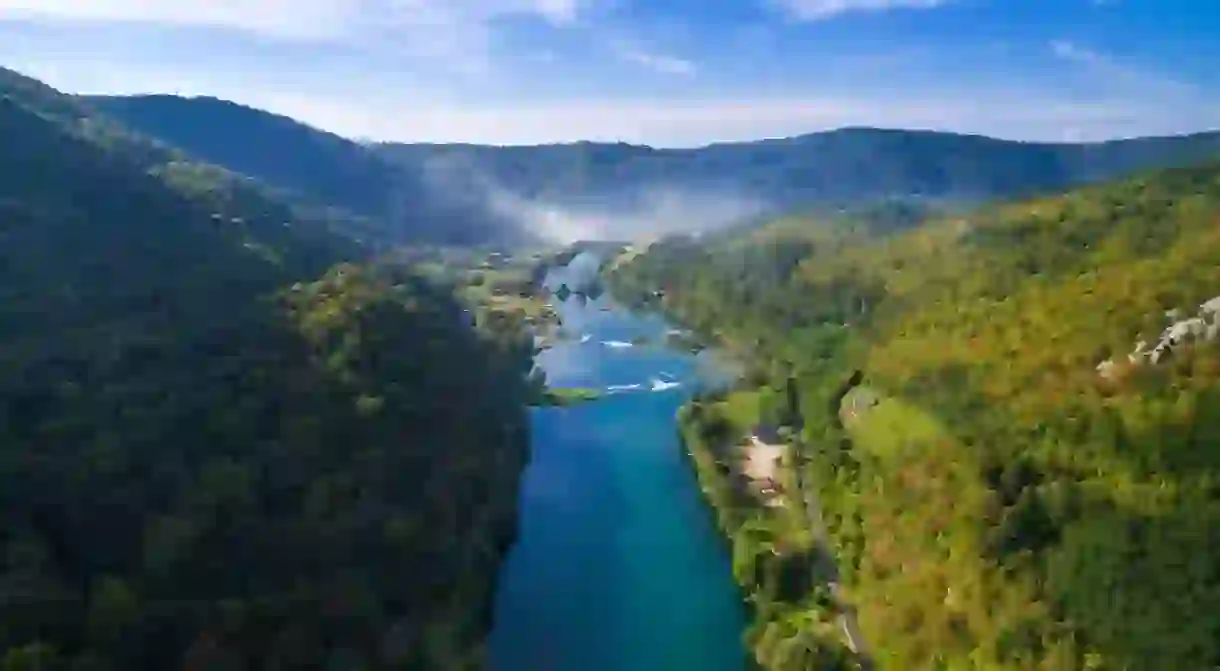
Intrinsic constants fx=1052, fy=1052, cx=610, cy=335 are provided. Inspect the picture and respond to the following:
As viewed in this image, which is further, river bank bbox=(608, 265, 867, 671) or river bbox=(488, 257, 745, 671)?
river bbox=(488, 257, 745, 671)

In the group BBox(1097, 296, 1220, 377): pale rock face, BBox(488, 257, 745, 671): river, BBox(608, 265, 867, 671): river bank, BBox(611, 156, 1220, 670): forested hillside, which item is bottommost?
BBox(488, 257, 745, 671): river

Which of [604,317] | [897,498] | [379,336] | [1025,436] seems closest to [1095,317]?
[1025,436]

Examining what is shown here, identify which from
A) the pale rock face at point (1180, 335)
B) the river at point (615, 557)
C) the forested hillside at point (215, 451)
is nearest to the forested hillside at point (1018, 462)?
the pale rock face at point (1180, 335)

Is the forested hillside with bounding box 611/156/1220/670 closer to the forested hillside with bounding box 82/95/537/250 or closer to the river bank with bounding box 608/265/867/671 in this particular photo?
the river bank with bounding box 608/265/867/671

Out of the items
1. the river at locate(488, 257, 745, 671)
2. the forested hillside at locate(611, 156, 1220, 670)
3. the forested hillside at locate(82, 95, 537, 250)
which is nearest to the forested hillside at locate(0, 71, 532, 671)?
the river at locate(488, 257, 745, 671)

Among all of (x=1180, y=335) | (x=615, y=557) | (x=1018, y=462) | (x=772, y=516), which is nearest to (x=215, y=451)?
(x=615, y=557)

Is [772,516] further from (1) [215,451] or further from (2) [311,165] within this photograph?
(2) [311,165]

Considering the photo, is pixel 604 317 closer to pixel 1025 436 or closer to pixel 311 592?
pixel 1025 436
